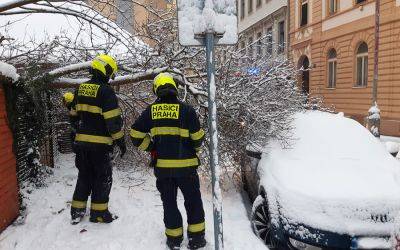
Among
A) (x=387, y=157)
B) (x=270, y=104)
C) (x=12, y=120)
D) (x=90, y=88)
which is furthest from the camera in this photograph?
(x=270, y=104)

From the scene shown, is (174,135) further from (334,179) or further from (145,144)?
(334,179)

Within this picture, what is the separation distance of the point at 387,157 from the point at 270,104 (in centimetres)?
193

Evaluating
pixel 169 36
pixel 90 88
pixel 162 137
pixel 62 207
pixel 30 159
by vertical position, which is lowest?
pixel 62 207

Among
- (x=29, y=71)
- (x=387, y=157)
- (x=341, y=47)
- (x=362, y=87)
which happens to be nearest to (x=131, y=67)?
(x=29, y=71)

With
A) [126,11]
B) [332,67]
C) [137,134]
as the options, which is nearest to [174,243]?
[137,134]

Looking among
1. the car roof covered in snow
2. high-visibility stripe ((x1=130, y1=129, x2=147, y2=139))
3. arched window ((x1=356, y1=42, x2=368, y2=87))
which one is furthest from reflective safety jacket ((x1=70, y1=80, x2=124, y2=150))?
arched window ((x1=356, y1=42, x2=368, y2=87))

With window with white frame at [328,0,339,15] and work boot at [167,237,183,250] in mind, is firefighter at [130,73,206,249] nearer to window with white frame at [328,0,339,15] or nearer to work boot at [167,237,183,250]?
work boot at [167,237,183,250]

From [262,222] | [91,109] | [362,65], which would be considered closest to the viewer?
[91,109]

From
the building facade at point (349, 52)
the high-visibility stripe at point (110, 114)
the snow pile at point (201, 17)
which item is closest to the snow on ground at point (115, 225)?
the high-visibility stripe at point (110, 114)

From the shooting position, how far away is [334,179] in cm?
461

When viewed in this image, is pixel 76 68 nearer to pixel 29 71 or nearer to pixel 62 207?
pixel 29 71

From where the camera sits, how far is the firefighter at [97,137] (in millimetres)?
4477

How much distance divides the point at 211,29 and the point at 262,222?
8.19ft

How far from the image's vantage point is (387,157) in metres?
5.30
